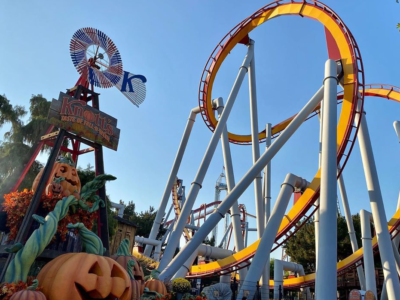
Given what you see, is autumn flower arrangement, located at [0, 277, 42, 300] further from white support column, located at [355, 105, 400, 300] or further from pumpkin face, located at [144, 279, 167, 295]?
white support column, located at [355, 105, 400, 300]

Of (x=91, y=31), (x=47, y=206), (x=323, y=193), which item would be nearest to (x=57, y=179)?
(x=47, y=206)

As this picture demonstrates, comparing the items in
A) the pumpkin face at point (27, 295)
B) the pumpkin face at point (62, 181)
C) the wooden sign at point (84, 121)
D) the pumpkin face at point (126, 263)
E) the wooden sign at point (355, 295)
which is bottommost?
the pumpkin face at point (27, 295)

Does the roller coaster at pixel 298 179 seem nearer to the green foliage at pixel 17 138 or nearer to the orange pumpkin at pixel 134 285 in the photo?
the orange pumpkin at pixel 134 285

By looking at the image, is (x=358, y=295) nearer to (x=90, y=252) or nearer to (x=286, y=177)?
(x=286, y=177)

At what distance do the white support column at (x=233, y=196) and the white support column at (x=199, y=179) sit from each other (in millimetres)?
609

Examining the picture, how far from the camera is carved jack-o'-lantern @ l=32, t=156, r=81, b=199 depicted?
785 centimetres

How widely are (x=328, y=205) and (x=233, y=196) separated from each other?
10.7ft

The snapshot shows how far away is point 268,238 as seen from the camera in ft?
35.1

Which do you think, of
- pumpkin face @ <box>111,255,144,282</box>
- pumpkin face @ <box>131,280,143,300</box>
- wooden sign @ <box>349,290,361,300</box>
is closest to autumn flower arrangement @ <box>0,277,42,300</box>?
pumpkin face @ <box>131,280,143,300</box>

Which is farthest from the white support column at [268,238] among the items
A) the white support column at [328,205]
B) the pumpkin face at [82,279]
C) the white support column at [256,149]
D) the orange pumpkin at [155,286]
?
the pumpkin face at [82,279]

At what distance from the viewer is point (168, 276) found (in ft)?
33.0

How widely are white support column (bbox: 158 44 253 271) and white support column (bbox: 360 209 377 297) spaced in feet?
22.5

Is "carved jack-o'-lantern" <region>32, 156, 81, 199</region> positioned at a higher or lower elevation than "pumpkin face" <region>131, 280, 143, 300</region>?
higher

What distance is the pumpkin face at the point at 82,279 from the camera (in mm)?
4891
